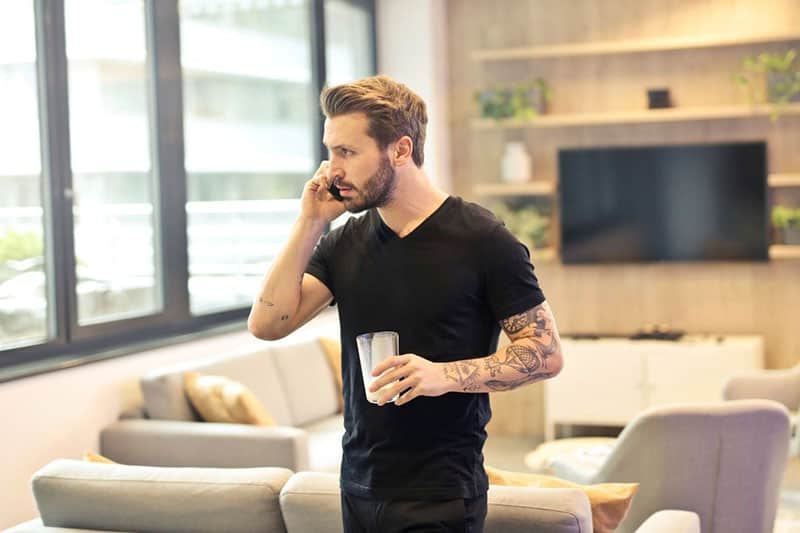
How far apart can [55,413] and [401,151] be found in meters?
2.62

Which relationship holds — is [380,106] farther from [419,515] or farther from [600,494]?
[600,494]

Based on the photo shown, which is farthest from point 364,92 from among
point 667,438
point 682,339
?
point 682,339

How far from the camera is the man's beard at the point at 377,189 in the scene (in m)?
2.02

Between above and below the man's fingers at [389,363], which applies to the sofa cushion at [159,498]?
below

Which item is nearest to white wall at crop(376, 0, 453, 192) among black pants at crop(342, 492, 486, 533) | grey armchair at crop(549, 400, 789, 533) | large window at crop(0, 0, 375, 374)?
large window at crop(0, 0, 375, 374)

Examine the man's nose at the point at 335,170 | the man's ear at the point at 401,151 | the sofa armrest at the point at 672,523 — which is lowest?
the sofa armrest at the point at 672,523

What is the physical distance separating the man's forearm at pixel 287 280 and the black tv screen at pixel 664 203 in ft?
15.6

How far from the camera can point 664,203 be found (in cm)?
664

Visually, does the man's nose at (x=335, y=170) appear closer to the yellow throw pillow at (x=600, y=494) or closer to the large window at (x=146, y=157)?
the yellow throw pillow at (x=600, y=494)

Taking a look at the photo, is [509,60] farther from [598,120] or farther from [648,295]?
[648,295]

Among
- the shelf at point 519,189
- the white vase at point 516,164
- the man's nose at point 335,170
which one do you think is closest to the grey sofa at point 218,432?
the shelf at point 519,189

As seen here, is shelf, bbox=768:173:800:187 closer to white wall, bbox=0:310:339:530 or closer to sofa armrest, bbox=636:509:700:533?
white wall, bbox=0:310:339:530

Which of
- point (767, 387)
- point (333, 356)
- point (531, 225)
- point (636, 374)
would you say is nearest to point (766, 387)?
point (767, 387)

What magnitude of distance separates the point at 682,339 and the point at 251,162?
250 cm
